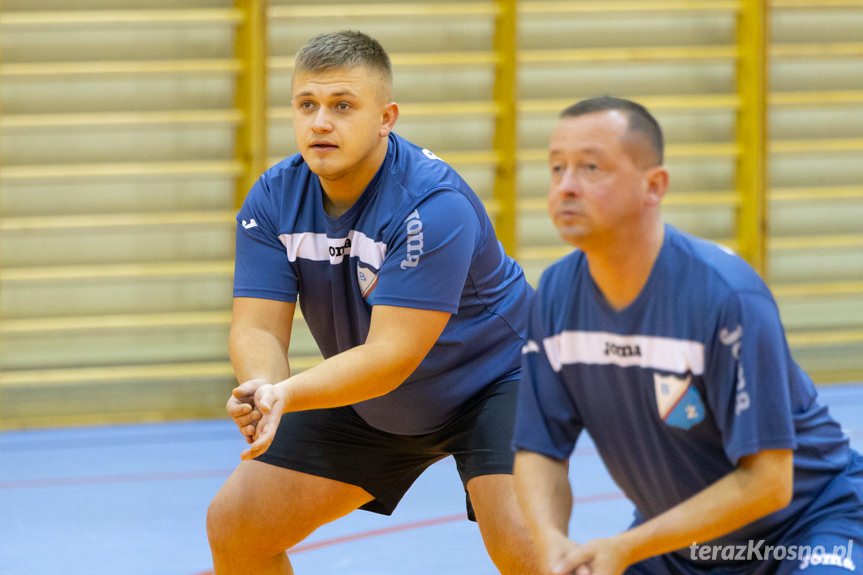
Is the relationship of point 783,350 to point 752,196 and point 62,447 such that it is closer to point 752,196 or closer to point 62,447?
point 62,447

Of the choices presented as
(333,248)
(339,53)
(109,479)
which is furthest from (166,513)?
(339,53)

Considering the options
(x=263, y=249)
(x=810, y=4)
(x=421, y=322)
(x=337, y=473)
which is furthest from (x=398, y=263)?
(x=810, y=4)

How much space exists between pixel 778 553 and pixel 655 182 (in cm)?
75

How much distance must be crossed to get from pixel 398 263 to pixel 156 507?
2.84 meters

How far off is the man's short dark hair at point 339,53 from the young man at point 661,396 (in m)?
1.01

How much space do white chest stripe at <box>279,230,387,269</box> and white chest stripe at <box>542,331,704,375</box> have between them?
35.6 inches

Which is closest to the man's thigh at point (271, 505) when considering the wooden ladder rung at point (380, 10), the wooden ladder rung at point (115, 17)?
the wooden ladder rung at point (115, 17)

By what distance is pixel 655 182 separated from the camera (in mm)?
2203

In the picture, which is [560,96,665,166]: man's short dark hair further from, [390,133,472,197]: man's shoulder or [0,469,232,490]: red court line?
[0,469,232,490]: red court line

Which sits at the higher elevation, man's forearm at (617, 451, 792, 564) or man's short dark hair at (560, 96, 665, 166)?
man's short dark hair at (560, 96, 665, 166)

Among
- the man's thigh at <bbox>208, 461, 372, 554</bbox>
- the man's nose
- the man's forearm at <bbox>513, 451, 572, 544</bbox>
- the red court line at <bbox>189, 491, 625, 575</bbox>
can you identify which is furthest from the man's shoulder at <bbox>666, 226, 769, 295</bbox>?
the red court line at <bbox>189, 491, 625, 575</bbox>

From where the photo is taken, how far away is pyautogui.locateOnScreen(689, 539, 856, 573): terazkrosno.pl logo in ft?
7.30

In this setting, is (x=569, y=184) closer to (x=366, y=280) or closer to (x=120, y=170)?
(x=366, y=280)

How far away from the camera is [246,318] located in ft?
10.9
